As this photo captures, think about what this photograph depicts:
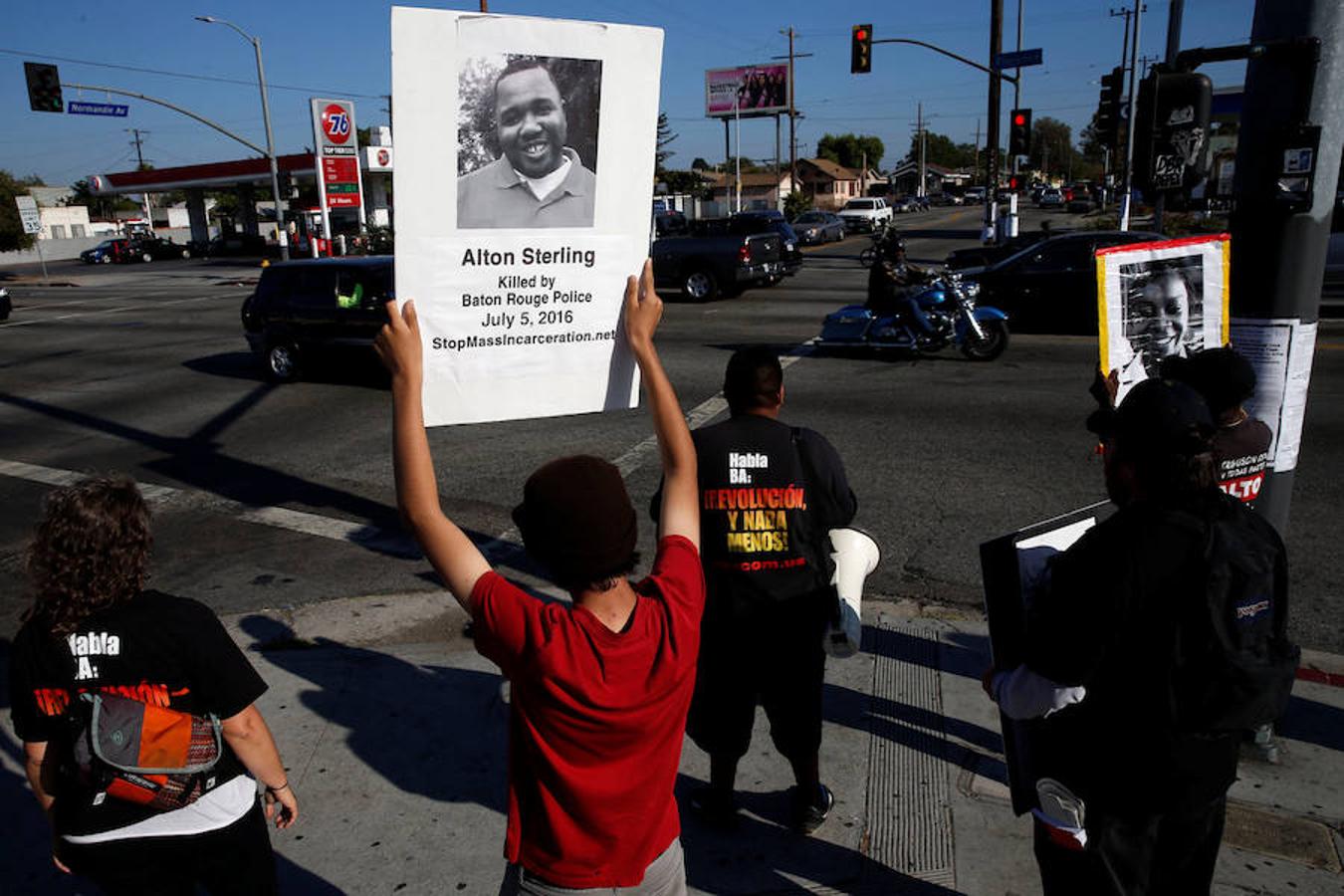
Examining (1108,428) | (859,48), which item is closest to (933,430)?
(1108,428)

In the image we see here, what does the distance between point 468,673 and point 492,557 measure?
1792 mm

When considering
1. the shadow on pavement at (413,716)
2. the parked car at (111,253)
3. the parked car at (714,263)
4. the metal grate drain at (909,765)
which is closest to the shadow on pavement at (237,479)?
the shadow on pavement at (413,716)

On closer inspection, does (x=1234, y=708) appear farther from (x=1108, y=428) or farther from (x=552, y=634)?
(x=552, y=634)

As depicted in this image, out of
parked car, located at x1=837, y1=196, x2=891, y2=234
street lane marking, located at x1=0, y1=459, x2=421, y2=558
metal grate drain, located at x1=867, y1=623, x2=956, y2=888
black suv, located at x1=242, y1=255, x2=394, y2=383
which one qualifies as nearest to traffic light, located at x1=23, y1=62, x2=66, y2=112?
black suv, located at x1=242, y1=255, x2=394, y2=383

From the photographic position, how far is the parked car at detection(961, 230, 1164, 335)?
48.6 feet

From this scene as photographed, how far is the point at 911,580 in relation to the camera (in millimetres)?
5996

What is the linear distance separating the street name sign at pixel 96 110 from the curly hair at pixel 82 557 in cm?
3556

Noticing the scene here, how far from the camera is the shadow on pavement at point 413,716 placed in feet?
13.0

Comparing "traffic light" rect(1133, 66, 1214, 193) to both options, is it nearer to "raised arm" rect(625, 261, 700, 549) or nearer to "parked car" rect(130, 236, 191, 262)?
"raised arm" rect(625, 261, 700, 549)

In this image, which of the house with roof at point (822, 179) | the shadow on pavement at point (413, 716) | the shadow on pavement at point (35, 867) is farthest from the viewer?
the house with roof at point (822, 179)

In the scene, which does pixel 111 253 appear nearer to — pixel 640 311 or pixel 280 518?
pixel 280 518

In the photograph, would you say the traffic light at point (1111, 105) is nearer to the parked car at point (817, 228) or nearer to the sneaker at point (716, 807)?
the sneaker at point (716, 807)

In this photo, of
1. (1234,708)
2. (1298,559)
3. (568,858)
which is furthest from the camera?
(1298,559)

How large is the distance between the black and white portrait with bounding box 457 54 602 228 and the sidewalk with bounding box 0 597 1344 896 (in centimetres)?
231
